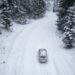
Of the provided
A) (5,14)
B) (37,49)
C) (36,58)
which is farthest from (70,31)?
(5,14)

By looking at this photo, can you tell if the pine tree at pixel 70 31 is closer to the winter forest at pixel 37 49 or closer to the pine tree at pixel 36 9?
the winter forest at pixel 37 49

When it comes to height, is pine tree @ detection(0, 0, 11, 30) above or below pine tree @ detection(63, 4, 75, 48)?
above

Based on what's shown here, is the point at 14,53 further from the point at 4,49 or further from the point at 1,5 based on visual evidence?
the point at 1,5

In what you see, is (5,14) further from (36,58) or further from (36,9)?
(36,9)

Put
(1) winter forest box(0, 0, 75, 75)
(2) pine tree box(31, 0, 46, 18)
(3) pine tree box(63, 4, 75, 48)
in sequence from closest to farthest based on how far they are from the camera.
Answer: (1) winter forest box(0, 0, 75, 75) < (3) pine tree box(63, 4, 75, 48) < (2) pine tree box(31, 0, 46, 18)

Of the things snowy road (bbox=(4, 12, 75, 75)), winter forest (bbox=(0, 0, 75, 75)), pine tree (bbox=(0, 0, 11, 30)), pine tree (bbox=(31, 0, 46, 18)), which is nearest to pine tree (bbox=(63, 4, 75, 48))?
winter forest (bbox=(0, 0, 75, 75))

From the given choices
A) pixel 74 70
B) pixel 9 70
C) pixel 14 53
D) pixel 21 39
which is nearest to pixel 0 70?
pixel 9 70

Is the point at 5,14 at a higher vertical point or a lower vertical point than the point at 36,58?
higher

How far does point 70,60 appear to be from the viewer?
26578mm

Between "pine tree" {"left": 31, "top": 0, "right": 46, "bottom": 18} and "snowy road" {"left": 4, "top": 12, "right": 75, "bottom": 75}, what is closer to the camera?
"snowy road" {"left": 4, "top": 12, "right": 75, "bottom": 75}

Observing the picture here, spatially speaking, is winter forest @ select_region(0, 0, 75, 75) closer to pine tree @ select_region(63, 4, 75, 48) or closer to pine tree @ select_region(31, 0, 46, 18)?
pine tree @ select_region(63, 4, 75, 48)

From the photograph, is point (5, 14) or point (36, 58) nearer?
point (36, 58)

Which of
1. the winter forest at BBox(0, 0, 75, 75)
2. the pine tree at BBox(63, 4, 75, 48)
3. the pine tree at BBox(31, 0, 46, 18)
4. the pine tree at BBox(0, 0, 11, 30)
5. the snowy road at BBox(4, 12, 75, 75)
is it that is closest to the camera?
the snowy road at BBox(4, 12, 75, 75)

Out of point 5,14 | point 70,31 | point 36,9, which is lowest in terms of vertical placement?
point 70,31
